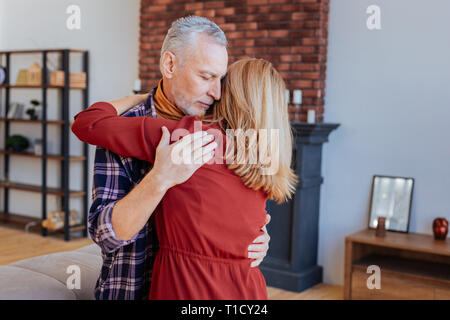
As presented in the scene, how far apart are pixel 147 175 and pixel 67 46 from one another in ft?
17.0

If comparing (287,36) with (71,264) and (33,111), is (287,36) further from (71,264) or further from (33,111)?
(33,111)

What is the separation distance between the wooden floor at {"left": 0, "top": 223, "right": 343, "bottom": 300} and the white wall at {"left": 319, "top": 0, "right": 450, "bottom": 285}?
0.30 m

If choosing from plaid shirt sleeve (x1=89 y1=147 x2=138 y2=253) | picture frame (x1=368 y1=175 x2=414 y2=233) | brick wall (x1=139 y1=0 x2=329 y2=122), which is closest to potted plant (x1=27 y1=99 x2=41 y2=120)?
brick wall (x1=139 y1=0 x2=329 y2=122)

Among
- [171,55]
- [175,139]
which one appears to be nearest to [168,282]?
[175,139]

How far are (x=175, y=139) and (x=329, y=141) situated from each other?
331cm

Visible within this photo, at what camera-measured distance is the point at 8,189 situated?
670cm

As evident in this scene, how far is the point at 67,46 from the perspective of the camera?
19.9ft

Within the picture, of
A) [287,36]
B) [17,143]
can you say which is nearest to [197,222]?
[287,36]

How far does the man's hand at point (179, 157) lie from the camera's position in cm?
125

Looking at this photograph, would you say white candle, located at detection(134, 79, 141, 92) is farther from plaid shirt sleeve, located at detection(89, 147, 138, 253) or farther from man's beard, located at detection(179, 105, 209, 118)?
plaid shirt sleeve, located at detection(89, 147, 138, 253)

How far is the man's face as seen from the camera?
4.95 feet

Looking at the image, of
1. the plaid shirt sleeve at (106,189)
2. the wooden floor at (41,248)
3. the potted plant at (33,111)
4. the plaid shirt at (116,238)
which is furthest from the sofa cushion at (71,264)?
the potted plant at (33,111)

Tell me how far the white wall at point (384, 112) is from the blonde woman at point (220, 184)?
298 cm
